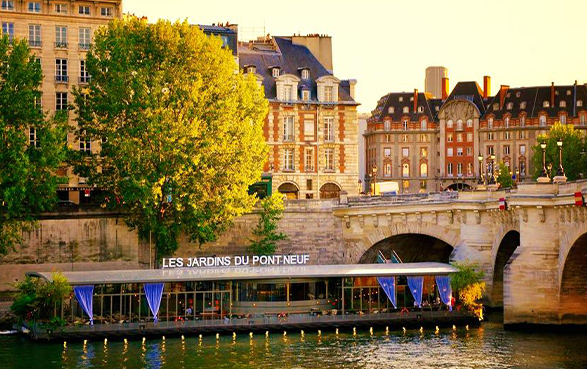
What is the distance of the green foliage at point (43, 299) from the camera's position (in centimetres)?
6425

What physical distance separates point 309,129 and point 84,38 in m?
21.6

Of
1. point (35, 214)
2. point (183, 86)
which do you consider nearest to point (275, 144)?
point (183, 86)

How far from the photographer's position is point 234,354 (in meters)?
59.4

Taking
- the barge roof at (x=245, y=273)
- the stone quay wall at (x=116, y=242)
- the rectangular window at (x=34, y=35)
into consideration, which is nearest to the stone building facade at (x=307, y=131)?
the stone quay wall at (x=116, y=242)

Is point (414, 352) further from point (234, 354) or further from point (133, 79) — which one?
point (133, 79)

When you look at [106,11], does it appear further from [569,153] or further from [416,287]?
[569,153]

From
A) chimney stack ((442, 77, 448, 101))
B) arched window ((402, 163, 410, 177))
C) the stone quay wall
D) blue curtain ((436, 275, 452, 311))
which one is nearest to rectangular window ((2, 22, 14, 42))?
the stone quay wall

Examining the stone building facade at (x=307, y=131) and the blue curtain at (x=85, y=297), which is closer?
the blue curtain at (x=85, y=297)

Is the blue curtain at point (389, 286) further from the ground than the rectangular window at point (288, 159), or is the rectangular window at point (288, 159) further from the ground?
the rectangular window at point (288, 159)

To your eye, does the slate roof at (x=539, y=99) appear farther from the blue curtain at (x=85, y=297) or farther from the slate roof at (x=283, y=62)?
the blue curtain at (x=85, y=297)

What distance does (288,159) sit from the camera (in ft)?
326

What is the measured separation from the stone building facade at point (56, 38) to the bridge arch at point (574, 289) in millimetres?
37367

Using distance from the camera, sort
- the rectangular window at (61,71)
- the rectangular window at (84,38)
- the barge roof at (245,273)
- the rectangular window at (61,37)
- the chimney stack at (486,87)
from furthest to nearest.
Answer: the chimney stack at (486,87) → the rectangular window at (84,38) → the rectangular window at (61,37) → the rectangular window at (61,71) → the barge roof at (245,273)

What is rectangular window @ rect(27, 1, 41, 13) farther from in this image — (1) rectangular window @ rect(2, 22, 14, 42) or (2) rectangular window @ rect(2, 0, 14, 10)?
(1) rectangular window @ rect(2, 22, 14, 42)
